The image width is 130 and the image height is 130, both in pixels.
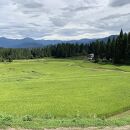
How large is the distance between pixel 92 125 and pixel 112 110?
563 inches

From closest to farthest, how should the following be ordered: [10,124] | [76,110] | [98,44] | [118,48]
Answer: [10,124] < [76,110] < [118,48] < [98,44]

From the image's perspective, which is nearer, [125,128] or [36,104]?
[125,128]

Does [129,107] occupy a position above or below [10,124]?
below

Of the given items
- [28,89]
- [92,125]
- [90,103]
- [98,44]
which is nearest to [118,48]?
[98,44]

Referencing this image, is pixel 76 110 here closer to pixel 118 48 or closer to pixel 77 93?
pixel 77 93

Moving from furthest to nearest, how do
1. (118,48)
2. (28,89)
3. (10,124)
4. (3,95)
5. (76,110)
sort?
(118,48) < (28,89) < (3,95) < (76,110) < (10,124)

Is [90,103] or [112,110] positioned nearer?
[112,110]

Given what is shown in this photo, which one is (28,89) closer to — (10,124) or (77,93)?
(77,93)

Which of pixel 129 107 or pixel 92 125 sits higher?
pixel 92 125


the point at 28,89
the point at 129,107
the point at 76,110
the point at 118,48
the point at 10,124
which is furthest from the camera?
the point at 118,48

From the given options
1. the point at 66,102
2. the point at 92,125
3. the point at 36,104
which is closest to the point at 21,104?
the point at 36,104

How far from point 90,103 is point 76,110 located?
4.97 meters

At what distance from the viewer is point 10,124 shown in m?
19.3

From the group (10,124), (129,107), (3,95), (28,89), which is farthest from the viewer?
(28,89)
